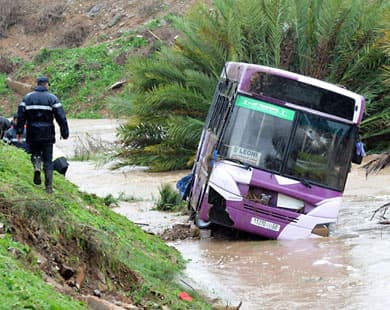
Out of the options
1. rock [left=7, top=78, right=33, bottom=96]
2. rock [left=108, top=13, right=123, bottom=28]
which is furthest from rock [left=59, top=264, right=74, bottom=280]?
rock [left=108, top=13, right=123, bottom=28]

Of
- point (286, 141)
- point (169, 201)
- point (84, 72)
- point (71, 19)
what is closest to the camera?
point (286, 141)

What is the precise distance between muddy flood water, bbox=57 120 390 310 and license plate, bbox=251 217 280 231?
0.23m

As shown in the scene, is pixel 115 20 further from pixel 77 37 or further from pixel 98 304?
pixel 98 304

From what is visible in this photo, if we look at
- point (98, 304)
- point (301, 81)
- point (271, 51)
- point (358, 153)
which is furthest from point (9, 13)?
point (98, 304)

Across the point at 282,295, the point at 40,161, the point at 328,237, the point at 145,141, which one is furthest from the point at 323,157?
the point at 145,141

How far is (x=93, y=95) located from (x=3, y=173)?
129 feet

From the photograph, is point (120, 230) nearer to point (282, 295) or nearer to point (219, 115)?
point (282, 295)

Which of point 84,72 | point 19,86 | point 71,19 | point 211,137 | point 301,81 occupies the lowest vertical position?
point 19,86

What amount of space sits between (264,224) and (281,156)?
3.44ft

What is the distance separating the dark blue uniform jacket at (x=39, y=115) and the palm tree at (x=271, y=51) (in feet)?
45.0

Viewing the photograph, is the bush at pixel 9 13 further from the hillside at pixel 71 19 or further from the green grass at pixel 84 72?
the green grass at pixel 84 72

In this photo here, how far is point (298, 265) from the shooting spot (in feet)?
39.4

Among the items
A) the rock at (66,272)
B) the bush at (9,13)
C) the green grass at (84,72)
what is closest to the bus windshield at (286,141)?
the rock at (66,272)

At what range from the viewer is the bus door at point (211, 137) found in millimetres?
13750
